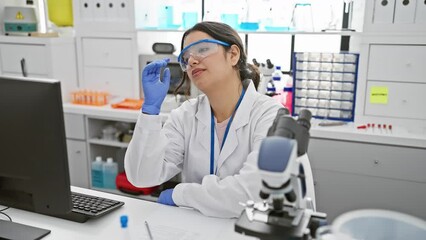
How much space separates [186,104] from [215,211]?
0.55m

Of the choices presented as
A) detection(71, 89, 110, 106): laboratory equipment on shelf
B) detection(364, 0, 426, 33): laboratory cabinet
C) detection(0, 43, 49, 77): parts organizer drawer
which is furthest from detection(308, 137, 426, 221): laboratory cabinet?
detection(0, 43, 49, 77): parts organizer drawer

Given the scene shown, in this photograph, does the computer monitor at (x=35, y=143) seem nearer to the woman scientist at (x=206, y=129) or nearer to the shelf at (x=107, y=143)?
the woman scientist at (x=206, y=129)

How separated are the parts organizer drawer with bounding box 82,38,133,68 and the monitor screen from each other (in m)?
1.99

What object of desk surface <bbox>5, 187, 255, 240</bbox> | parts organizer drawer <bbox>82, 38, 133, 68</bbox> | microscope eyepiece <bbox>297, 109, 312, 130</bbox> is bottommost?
desk surface <bbox>5, 187, 255, 240</bbox>

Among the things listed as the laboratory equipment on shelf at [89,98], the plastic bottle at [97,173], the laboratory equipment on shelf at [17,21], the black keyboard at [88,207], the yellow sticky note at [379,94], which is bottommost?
the plastic bottle at [97,173]

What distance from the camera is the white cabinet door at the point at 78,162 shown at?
2969mm

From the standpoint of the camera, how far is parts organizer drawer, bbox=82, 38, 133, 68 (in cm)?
297

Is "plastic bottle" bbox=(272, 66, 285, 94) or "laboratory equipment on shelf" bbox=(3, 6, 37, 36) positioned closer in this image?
"plastic bottle" bbox=(272, 66, 285, 94)

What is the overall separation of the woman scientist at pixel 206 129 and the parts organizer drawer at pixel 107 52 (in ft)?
4.77

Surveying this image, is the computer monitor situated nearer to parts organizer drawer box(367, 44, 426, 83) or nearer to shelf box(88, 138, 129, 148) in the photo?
shelf box(88, 138, 129, 148)

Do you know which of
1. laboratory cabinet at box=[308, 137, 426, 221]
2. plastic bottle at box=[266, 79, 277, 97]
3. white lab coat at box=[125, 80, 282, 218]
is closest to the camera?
white lab coat at box=[125, 80, 282, 218]

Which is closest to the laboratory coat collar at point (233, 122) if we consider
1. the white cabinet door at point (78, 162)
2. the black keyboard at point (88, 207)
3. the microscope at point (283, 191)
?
the black keyboard at point (88, 207)

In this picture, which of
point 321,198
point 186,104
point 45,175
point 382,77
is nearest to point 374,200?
point 321,198

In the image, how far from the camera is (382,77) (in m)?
2.40
